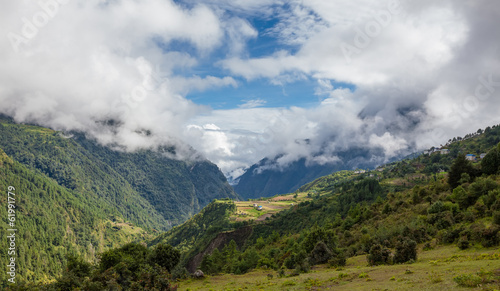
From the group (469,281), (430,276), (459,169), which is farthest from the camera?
(459,169)

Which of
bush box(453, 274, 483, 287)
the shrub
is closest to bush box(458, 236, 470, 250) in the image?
the shrub

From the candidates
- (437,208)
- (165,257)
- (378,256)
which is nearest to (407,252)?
(378,256)

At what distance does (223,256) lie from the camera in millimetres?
128125

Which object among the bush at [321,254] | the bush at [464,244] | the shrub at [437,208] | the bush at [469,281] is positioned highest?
→ the shrub at [437,208]

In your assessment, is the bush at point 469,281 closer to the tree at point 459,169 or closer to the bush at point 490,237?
the bush at point 490,237

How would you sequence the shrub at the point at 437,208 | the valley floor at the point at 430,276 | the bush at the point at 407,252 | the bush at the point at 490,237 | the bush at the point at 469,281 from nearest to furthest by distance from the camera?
the bush at the point at 469,281 < the valley floor at the point at 430,276 < the bush at the point at 490,237 < the bush at the point at 407,252 < the shrub at the point at 437,208

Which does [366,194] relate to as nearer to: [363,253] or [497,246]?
[363,253]

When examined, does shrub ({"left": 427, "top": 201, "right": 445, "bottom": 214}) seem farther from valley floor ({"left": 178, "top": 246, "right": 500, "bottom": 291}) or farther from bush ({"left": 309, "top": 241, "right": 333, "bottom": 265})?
bush ({"left": 309, "top": 241, "right": 333, "bottom": 265})

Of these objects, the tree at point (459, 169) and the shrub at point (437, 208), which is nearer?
the shrub at point (437, 208)

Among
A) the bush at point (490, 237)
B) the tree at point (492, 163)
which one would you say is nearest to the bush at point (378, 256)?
the bush at point (490, 237)

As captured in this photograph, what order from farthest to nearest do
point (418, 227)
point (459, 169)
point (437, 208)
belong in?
point (459, 169)
point (437, 208)
point (418, 227)

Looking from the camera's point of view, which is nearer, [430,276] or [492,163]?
[430,276]

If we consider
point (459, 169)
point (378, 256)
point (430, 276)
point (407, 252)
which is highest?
point (459, 169)

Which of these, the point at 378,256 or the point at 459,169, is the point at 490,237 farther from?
the point at 459,169
